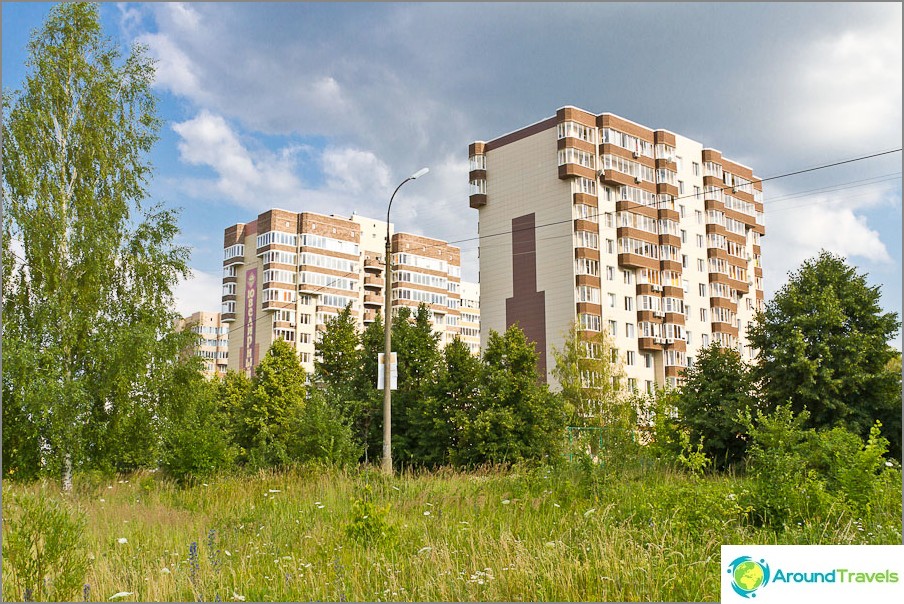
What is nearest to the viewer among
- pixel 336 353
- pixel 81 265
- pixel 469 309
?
pixel 81 265

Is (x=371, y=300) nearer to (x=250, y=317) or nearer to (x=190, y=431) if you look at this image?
(x=250, y=317)

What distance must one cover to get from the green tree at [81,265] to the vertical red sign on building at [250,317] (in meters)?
58.1

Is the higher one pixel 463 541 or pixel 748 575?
pixel 748 575

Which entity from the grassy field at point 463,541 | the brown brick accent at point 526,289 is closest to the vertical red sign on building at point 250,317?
the brown brick accent at point 526,289

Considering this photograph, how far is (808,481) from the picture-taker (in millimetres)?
8625

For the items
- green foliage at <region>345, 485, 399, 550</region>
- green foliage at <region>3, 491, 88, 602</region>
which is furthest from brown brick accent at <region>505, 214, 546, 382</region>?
green foliage at <region>3, 491, 88, 602</region>

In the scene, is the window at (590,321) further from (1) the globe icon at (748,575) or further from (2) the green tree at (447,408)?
(1) the globe icon at (748,575)

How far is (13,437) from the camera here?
1587 centimetres

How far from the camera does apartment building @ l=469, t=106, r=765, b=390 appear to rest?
53.4m

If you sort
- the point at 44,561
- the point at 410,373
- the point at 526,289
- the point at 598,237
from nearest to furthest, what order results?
the point at 44,561 → the point at 410,373 → the point at 598,237 → the point at 526,289

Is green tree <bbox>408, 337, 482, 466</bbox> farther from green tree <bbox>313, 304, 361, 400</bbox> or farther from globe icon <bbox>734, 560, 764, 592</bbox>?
globe icon <bbox>734, 560, 764, 592</bbox>

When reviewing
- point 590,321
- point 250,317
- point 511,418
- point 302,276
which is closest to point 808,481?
point 511,418

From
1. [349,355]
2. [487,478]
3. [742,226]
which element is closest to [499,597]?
[487,478]

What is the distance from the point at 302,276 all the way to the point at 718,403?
5883 cm
